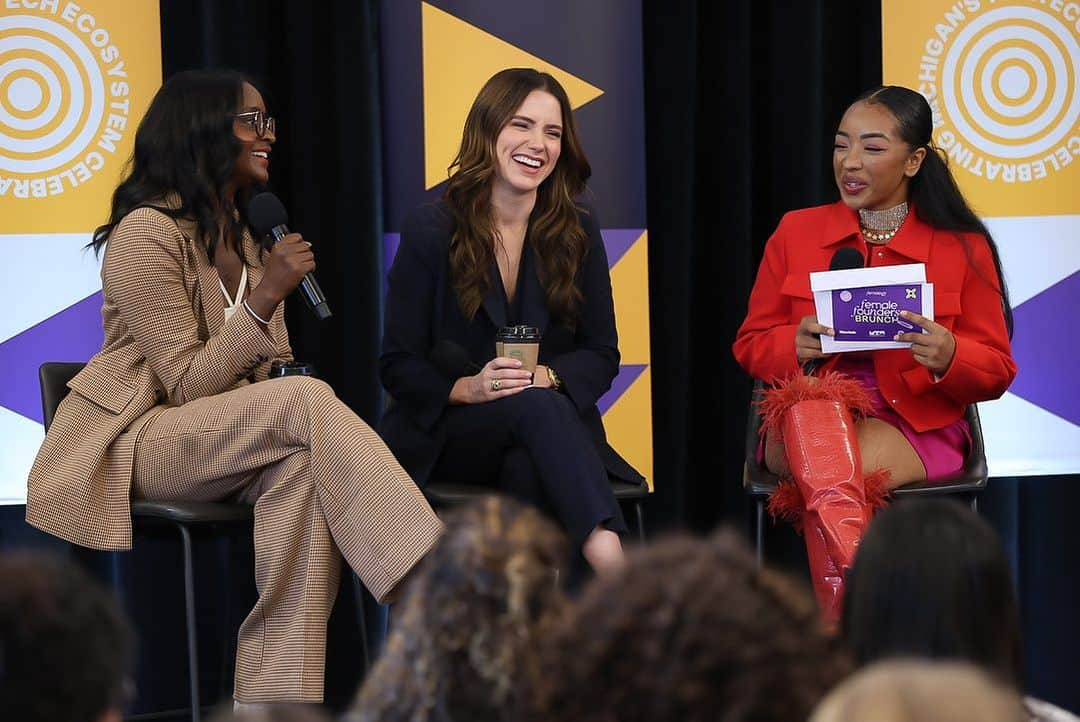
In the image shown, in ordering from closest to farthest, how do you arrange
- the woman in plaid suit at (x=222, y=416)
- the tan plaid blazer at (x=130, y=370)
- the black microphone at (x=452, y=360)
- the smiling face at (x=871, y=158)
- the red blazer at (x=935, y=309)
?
1. the woman in plaid suit at (x=222, y=416)
2. the tan plaid blazer at (x=130, y=370)
3. the black microphone at (x=452, y=360)
4. the red blazer at (x=935, y=309)
5. the smiling face at (x=871, y=158)

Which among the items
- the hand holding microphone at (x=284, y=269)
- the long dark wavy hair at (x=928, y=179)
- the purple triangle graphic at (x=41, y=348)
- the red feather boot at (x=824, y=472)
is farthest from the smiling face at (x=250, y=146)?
the long dark wavy hair at (x=928, y=179)

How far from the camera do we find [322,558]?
2.89 m

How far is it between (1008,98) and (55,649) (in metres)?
3.63

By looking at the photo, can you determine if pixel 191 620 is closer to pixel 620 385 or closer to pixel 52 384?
pixel 52 384

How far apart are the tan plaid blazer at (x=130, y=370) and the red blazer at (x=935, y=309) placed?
1207 millimetres

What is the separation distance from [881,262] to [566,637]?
2720mm

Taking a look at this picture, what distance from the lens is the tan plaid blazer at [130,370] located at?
2.96m

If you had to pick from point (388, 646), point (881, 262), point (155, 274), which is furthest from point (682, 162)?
point (388, 646)

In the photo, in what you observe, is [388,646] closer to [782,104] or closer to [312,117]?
[312,117]

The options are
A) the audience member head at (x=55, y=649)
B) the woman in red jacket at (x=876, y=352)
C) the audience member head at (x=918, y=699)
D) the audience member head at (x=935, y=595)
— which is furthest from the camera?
the woman in red jacket at (x=876, y=352)

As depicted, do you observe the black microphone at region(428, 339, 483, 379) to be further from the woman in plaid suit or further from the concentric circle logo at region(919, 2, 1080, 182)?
the concentric circle logo at region(919, 2, 1080, 182)

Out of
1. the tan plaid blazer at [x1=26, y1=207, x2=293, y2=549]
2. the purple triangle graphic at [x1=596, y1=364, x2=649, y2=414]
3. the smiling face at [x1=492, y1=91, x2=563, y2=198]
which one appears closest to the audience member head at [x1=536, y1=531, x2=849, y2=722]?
the tan plaid blazer at [x1=26, y1=207, x2=293, y2=549]

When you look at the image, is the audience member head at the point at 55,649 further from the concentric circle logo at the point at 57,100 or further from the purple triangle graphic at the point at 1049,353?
the purple triangle graphic at the point at 1049,353

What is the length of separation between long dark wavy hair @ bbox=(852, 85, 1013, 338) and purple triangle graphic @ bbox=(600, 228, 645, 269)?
0.69 metres
